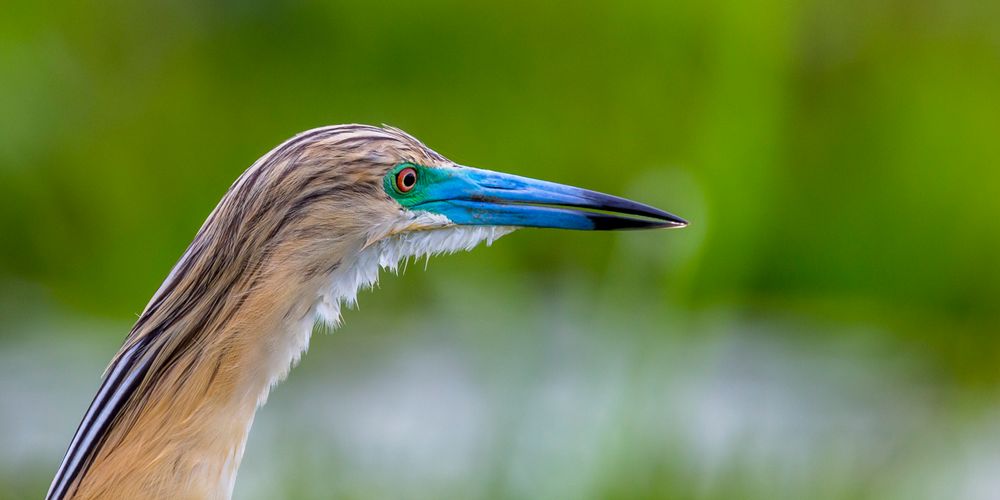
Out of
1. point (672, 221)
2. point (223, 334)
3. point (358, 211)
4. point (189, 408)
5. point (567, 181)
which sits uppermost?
point (567, 181)

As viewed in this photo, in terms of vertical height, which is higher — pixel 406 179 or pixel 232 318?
pixel 406 179

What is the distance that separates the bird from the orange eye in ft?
0.06

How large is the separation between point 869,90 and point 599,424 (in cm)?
197

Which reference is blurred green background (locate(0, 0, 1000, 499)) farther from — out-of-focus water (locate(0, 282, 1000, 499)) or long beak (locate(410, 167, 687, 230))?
long beak (locate(410, 167, 687, 230))

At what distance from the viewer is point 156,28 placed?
12.6 ft

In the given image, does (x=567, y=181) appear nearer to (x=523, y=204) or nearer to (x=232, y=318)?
(x=523, y=204)

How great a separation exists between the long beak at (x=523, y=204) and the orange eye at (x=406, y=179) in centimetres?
4

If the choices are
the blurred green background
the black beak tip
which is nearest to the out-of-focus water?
the blurred green background

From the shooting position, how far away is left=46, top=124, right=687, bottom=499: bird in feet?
5.20

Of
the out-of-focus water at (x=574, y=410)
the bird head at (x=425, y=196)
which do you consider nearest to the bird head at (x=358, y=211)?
the bird head at (x=425, y=196)

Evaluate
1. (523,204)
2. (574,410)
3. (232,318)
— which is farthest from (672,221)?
(574,410)

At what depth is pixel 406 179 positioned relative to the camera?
1.73 m

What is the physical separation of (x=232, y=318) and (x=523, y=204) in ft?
1.64

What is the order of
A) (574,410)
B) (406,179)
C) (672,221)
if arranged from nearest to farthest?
1. (406,179)
2. (672,221)
3. (574,410)
